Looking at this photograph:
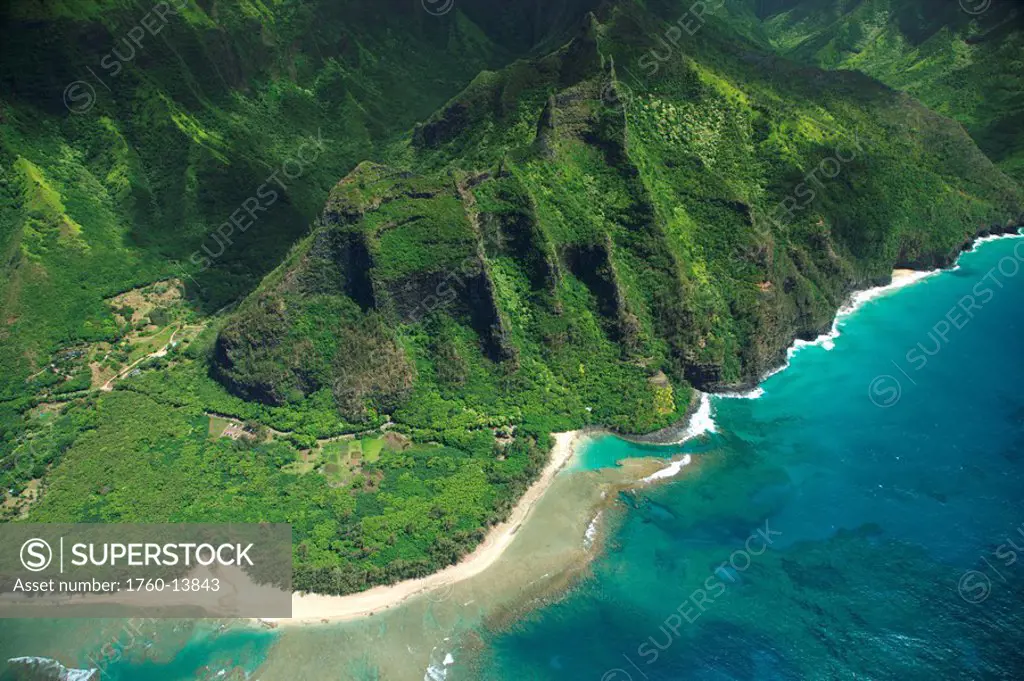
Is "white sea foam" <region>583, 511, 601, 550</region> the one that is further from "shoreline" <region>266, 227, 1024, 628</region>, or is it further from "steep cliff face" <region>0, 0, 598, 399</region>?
"steep cliff face" <region>0, 0, 598, 399</region>

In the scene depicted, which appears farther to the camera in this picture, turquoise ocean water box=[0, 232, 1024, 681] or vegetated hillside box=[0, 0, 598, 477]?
vegetated hillside box=[0, 0, 598, 477]

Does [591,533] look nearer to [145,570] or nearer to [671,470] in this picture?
[671,470]

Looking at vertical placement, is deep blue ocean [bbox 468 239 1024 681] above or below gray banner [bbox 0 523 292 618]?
below

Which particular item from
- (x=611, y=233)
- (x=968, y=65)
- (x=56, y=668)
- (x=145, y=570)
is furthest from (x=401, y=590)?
(x=968, y=65)

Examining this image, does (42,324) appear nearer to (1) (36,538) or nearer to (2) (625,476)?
(1) (36,538)

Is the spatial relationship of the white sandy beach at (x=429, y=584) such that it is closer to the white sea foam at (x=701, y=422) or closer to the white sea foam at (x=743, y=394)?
the white sea foam at (x=701, y=422)

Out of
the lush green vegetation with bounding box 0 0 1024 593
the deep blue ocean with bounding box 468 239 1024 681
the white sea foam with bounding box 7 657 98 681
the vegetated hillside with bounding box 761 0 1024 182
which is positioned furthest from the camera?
the vegetated hillside with bounding box 761 0 1024 182

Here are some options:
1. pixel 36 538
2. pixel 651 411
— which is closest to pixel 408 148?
pixel 651 411

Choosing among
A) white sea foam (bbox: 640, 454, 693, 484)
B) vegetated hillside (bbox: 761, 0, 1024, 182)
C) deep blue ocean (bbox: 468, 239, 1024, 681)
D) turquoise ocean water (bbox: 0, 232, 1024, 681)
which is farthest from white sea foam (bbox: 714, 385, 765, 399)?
vegetated hillside (bbox: 761, 0, 1024, 182)
